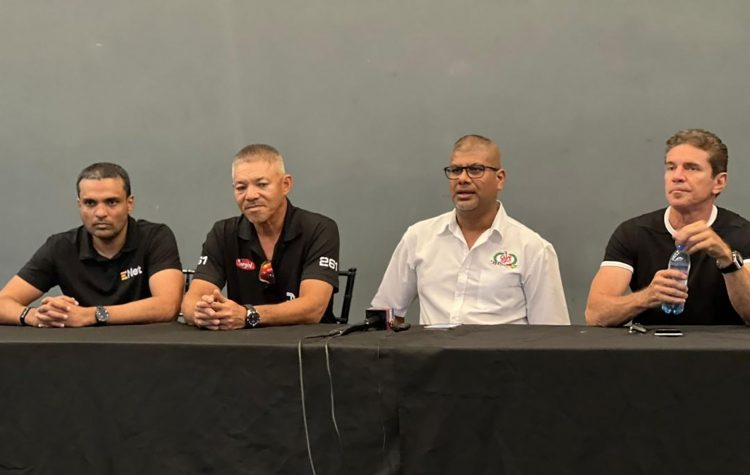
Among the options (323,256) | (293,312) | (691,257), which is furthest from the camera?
(323,256)

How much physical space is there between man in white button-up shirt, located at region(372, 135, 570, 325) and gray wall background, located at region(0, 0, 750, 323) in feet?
0.95

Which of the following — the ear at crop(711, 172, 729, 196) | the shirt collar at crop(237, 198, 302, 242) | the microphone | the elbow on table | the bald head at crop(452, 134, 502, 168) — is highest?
the bald head at crop(452, 134, 502, 168)

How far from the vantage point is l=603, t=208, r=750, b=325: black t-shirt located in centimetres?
244

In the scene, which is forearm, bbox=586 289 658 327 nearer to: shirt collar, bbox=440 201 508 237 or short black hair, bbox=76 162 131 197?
shirt collar, bbox=440 201 508 237

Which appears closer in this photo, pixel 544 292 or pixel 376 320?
pixel 376 320

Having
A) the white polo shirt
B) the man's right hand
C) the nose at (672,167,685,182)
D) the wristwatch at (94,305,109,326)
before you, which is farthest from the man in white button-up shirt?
the man's right hand

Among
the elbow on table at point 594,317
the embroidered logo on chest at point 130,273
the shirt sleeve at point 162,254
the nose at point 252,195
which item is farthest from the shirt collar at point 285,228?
the elbow on table at point 594,317

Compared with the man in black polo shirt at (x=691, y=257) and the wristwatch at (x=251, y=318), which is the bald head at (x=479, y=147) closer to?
the man in black polo shirt at (x=691, y=257)

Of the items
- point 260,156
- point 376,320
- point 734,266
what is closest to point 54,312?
Answer: point 260,156

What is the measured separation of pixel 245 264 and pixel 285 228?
19 centimetres

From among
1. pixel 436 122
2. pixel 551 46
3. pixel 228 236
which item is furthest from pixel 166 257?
pixel 551 46

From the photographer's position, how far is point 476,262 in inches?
121

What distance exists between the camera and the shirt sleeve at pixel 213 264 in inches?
115

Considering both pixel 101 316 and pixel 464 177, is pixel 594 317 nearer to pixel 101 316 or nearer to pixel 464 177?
pixel 464 177
